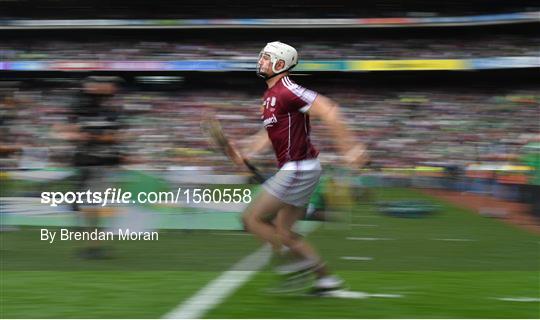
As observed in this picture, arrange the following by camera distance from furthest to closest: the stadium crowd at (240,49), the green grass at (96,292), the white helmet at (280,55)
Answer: the stadium crowd at (240,49), the white helmet at (280,55), the green grass at (96,292)

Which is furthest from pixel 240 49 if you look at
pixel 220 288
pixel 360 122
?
pixel 220 288

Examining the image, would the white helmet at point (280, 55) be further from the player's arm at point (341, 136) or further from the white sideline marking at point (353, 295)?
the white sideline marking at point (353, 295)

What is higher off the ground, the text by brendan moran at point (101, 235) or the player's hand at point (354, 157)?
the text by brendan moran at point (101, 235)

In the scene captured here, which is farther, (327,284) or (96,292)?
(96,292)

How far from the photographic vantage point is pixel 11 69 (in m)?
30.1

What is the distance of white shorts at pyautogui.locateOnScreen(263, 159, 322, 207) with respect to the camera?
16.8ft

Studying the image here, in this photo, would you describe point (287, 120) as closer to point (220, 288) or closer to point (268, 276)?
point (220, 288)

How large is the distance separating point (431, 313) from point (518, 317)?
0.52m

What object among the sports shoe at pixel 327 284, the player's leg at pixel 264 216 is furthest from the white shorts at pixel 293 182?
the sports shoe at pixel 327 284

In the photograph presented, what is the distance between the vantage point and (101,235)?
762cm

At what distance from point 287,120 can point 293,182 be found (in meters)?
0.41

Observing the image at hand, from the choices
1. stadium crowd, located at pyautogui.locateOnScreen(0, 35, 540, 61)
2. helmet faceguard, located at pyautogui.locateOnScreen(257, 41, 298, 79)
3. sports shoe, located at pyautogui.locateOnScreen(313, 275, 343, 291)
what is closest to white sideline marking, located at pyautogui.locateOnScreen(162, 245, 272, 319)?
sports shoe, located at pyautogui.locateOnScreen(313, 275, 343, 291)

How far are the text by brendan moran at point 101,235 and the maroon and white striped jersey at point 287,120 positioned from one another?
299 centimetres

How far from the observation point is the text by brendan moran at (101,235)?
25.6 feet
